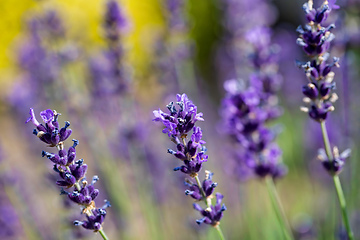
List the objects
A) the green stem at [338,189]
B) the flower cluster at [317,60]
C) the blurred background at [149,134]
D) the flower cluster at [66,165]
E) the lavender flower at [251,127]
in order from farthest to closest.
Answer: the blurred background at [149,134]
the lavender flower at [251,127]
the green stem at [338,189]
the flower cluster at [317,60]
the flower cluster at [66,165]

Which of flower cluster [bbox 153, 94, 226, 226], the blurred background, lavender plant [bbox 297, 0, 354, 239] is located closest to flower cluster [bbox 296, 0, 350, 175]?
lavender plant [bbox 297, 0, 354, 239]

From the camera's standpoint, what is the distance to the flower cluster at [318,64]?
199cm

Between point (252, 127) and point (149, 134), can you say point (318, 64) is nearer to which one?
point (252, 127)

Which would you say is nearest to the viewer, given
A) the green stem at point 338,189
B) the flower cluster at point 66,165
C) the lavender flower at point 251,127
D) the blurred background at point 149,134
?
the flower cluster at point 66,165

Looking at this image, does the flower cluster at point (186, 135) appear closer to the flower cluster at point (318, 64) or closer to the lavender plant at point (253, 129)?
the flower cluster at point (318, 64)

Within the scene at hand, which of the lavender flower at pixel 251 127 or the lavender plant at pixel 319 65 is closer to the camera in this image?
the lavender plant at pixel 319 65

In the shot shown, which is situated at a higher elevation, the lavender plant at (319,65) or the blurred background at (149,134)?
the blurred background at (149,134)

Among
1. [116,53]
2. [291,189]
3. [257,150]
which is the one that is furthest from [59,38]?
[291,189]

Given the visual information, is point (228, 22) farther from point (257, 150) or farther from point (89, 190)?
point (89, 190)

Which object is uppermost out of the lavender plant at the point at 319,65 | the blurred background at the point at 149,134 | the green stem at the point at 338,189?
the blurred background at the point at 149,134

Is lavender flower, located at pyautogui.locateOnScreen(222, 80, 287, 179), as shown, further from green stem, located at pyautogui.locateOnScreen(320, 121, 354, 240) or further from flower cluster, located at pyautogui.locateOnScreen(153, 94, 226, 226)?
flower cluster, located at pyautogui.locateOnScreen(153, 94, 226, 226)

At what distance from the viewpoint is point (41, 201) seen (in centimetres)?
641

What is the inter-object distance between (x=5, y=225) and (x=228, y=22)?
3254 mm

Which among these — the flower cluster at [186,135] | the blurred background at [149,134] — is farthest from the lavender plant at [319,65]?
the blurred background at [149,134]
